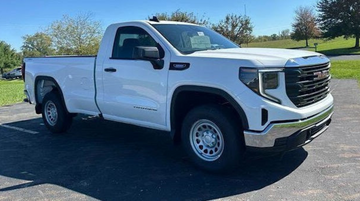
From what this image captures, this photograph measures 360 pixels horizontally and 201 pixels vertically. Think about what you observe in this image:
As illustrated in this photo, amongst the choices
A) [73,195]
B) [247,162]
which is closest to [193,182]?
[247,162]

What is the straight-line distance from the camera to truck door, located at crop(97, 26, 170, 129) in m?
4.86

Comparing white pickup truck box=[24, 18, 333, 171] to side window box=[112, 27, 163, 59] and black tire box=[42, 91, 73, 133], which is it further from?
black tire box=[42, 91, 73, 133]

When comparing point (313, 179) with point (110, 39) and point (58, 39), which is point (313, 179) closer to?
point (110, 39)

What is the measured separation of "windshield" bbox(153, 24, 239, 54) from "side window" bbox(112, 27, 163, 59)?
0.27 metres

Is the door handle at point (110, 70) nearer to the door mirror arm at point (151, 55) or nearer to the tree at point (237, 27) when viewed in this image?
the door mirror arm at point (151, 55)

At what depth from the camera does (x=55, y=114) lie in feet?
22.9

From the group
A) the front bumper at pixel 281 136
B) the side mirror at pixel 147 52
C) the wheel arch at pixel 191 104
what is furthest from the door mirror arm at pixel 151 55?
the front bumper at pixel 281 136

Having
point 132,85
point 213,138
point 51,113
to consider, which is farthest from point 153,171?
point 51,113

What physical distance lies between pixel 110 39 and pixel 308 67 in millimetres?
3220

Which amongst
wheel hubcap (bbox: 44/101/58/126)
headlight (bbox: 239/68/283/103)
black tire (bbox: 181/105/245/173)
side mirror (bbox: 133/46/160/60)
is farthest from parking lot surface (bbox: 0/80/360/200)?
side mirror (bbox: 133/46/160/60)

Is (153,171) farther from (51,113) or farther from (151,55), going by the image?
(51,113)

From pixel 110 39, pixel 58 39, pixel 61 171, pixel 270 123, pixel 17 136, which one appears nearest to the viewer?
pixel 270 123

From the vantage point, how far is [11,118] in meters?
9.45

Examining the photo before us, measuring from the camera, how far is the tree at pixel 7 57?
257 feet
